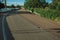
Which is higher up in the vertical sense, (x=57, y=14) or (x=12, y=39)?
(x=12, y=39)

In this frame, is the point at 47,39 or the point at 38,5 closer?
the point at 47,39

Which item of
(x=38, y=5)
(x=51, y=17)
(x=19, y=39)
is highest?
(x=19, y=39)

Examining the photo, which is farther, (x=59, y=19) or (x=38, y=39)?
(x=59, y=19)

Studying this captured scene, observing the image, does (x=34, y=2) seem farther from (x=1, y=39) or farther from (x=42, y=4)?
(x=1, y=39)

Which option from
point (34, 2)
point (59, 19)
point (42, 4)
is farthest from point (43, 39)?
point (34, 2)

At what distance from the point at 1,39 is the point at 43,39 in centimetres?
225

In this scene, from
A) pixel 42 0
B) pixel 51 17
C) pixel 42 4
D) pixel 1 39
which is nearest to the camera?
pixel 1 39

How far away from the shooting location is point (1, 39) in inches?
497

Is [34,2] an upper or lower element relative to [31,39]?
lower

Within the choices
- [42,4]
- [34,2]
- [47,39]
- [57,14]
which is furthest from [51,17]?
[34,2]

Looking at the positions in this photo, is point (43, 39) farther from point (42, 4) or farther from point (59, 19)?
point (42, 4)

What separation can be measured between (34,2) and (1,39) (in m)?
85.6

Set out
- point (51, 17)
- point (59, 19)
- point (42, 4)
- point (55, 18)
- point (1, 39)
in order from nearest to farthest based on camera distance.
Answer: point (1, 39), point (59, 19), point (55, 18), point (51, 17), point (42, 4)

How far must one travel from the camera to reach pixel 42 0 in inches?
3851
